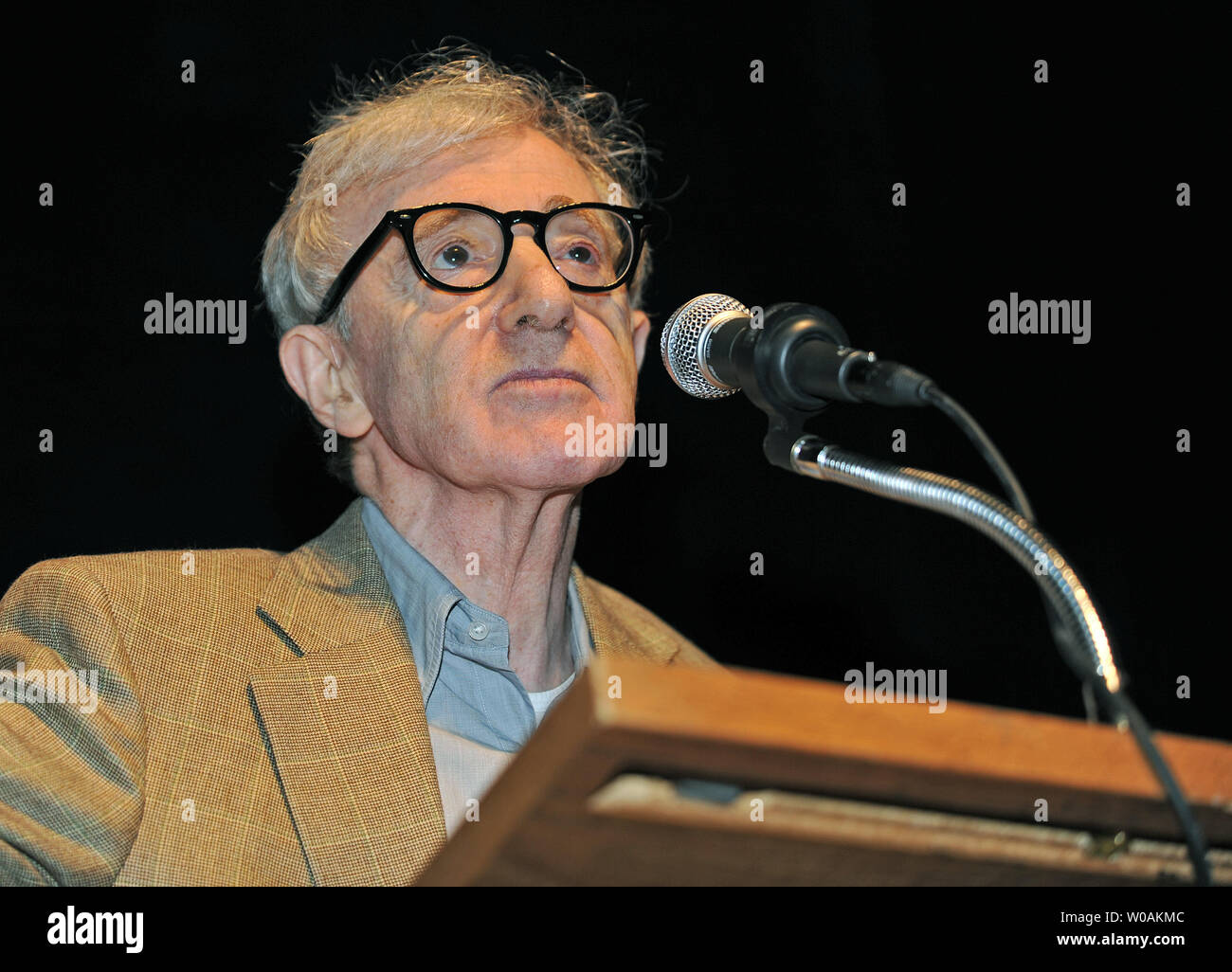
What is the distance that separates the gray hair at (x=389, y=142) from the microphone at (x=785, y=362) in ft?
3.02

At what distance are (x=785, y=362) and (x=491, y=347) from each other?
2.90 ft

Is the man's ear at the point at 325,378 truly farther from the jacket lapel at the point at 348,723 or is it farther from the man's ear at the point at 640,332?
the man's ear at the point at 640,332

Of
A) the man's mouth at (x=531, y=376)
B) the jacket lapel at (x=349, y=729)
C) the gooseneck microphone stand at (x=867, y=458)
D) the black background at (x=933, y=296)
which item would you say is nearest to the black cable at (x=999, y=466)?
the gooseneck microphone stand at (x=867, y=458)

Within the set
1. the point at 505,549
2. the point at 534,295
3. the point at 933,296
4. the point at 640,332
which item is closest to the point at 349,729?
the point at 505,549

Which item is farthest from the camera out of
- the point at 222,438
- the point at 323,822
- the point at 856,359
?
the point at 222,438

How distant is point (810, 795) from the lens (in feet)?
2.80

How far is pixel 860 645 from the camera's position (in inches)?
119

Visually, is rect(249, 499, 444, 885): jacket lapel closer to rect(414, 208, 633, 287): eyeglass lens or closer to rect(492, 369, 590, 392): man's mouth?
rect(492, 369, 590, 392): man's mouth

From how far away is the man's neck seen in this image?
7.18 ft

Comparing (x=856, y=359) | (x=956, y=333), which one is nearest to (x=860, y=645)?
(x=956, y=333)

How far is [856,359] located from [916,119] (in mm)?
1940

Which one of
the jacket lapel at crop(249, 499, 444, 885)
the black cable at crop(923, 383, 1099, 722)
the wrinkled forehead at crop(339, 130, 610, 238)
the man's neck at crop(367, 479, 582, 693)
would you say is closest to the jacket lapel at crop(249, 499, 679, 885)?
the jacket lapel at crop(249, 499, 444, 885)

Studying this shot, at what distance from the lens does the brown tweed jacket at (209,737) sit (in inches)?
63.6
